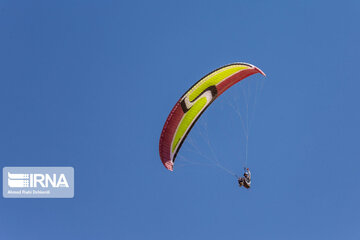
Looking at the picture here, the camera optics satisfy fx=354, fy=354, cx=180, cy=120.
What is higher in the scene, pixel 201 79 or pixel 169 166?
pixel 201 79

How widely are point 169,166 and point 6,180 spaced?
1248 cm

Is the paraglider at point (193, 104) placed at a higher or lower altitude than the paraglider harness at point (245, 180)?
higher

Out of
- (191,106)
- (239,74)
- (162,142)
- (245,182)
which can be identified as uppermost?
(239,74)

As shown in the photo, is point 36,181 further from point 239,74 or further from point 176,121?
point 239,74

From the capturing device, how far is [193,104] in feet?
57.7

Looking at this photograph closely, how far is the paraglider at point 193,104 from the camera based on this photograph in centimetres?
1720

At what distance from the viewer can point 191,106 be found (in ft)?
57.7

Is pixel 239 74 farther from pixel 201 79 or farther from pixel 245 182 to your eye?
pixel 245 182

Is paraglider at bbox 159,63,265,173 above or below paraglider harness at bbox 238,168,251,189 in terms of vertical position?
above

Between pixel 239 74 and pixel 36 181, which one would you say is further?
pixel 36 181

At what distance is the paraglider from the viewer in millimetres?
17203

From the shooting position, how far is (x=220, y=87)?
18.0 meters

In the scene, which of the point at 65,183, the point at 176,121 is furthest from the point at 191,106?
the point at 65,183

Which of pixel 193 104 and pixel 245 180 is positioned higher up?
pixel 193 104
